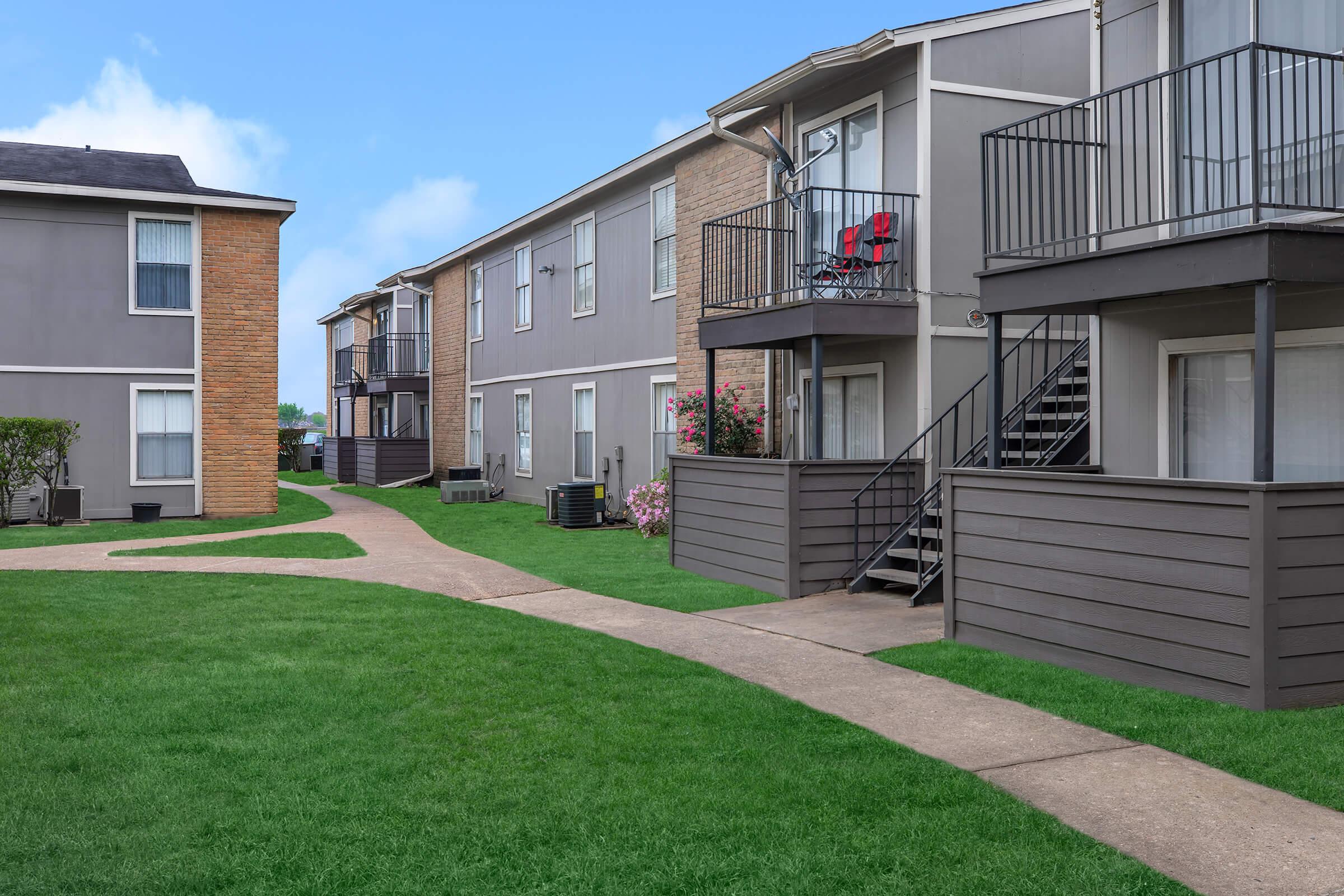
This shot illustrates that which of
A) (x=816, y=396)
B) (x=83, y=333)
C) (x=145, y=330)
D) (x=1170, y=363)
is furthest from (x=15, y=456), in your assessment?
(x=1170, y=363)

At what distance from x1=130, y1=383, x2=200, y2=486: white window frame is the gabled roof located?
302 centimetres

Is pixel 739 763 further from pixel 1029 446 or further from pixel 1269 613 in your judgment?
pixel 1029 446

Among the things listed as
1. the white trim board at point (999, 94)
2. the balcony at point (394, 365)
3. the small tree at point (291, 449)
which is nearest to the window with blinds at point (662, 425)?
the white trim board at point (999, 94)

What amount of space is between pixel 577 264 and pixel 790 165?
8.41 m

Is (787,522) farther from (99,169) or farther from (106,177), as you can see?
(99,169)

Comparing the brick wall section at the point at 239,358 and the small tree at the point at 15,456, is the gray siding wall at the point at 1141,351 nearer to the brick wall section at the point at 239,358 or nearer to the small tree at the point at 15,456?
the brick wall section at the point at 239,358

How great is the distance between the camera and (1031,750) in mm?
5512

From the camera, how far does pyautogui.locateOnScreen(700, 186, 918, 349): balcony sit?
11.1 metres

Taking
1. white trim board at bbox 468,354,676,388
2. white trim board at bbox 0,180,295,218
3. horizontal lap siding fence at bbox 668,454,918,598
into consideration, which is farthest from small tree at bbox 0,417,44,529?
horizontal lap siding fence at bbox 668,454,918,598

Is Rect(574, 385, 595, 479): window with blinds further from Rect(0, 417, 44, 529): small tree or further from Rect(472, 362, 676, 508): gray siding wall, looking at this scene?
Rect(0, 417, 44, 529): small tree

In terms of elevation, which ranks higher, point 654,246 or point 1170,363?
point 654,246

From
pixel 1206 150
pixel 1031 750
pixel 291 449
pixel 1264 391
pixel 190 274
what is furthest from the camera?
pixel 291 449

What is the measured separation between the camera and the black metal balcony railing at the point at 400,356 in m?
30.4

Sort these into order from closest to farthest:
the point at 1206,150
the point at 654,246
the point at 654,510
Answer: the point at 1206,150
the point at 654,510
the point at 654,246
